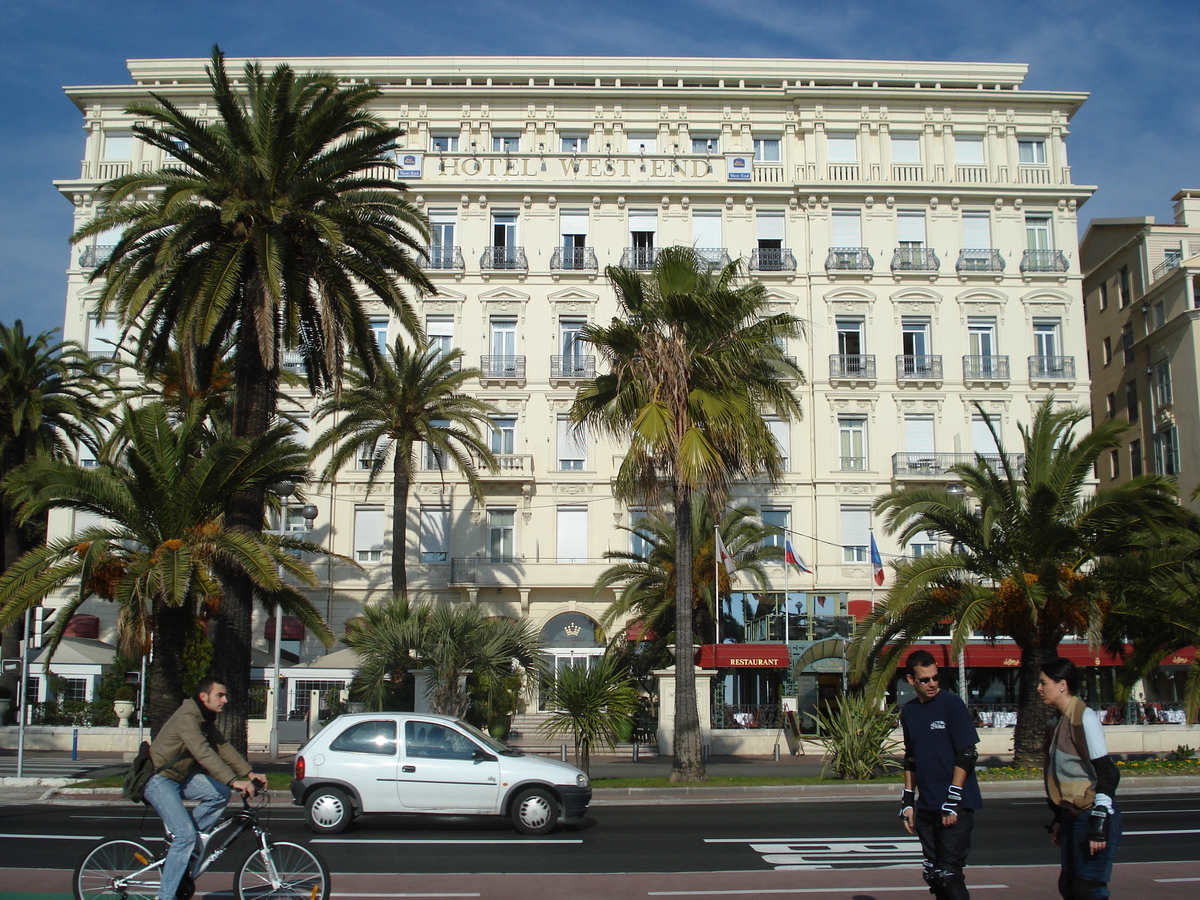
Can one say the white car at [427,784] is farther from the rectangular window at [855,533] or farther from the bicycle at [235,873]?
the rectangular window at [855,533]

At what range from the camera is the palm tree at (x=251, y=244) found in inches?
779

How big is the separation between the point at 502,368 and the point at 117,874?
3389 cm

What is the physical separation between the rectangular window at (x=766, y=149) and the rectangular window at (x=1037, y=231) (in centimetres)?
1075

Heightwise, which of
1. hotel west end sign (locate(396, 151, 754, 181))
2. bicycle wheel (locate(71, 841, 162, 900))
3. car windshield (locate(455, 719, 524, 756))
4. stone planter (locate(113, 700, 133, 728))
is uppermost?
hotel west end sign (locate(396, 151, 754, 181))

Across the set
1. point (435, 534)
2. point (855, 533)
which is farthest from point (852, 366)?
point (435, 534)

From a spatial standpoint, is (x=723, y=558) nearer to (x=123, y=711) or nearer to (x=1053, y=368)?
(x=123, y=711)

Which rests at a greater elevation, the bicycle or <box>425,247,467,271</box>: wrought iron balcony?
<box>425,247,467,271</box>: wrought iron balcony

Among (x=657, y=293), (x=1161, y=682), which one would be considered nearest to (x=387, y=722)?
(x=657, y=293)

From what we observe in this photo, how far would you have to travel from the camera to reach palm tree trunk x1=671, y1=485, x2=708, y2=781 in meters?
18.9

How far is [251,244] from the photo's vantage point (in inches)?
795

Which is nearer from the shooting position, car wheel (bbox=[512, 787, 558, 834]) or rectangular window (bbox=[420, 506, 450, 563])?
car wheel (bbox=[512, 787, 558, 834])

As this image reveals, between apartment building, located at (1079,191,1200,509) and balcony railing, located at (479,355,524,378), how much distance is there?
24.4 meters

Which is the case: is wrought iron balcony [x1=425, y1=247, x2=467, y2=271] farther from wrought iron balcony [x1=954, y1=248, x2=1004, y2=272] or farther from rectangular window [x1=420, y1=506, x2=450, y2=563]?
wrought iron balcony [x1=954, y1=248, x2=1004, y2=272]

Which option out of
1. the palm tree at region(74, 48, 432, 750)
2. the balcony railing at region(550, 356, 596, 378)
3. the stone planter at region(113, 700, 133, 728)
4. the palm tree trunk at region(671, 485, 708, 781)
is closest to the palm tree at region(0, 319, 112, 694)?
the stone planter at region(113, 700, 133, 728)
